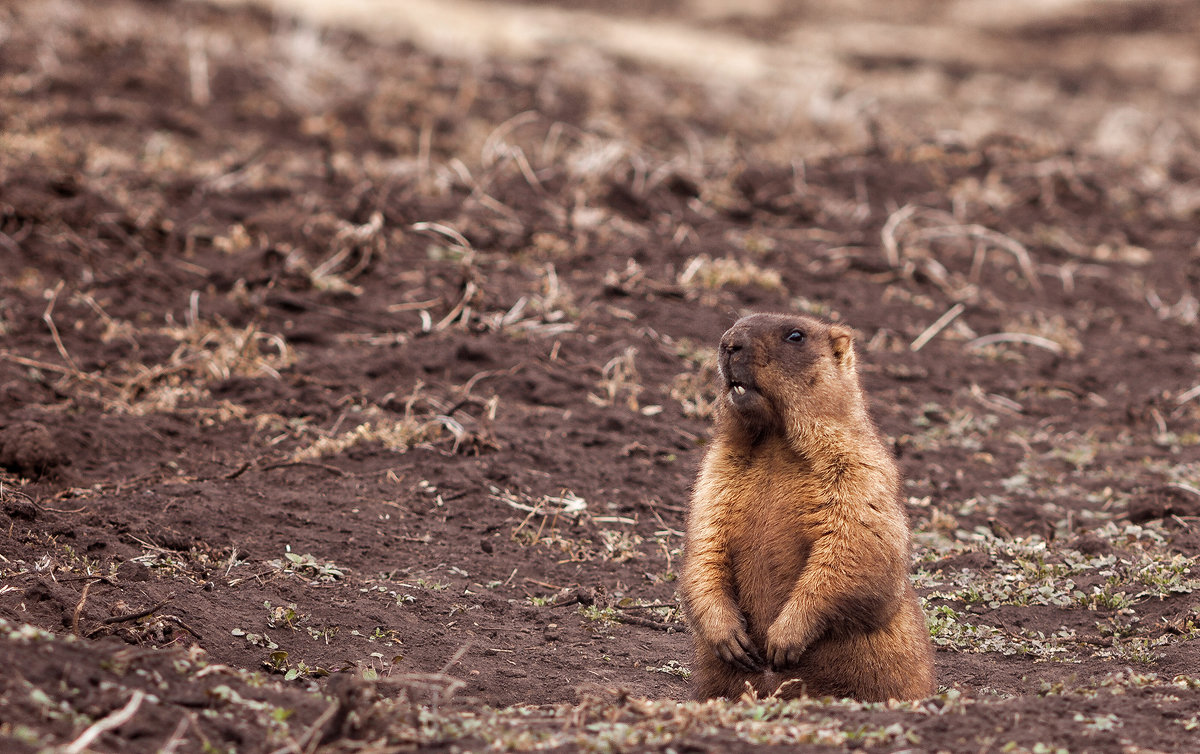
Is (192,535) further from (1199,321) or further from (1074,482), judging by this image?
(1199,321)

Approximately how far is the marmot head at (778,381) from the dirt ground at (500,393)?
1.23 metres

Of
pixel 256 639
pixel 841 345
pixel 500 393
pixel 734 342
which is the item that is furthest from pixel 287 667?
pixel 500 393

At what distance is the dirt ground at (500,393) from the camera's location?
12.7 feet

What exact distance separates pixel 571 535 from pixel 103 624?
2.67m

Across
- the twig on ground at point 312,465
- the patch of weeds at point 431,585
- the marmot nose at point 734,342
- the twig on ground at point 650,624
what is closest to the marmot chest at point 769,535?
the marmot nose at point 734,342

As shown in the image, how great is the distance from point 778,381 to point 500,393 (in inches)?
123

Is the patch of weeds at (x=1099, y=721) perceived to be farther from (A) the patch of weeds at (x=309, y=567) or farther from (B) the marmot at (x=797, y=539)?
(A) the patch of weeds at (x=309, y=567)

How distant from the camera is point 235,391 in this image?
7270 mm

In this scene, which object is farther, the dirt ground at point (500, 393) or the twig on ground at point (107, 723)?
the dirt ground at point (500, 393)

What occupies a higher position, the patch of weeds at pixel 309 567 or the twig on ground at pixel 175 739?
the twig on ground at pixel 175 739

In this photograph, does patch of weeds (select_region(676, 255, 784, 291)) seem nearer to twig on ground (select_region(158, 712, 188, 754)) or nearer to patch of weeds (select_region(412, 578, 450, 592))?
patch of weeds (select_region(412, 578, 450, 592))

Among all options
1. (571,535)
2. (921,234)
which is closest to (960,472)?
(571,535)

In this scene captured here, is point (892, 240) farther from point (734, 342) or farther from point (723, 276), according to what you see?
point (734, 342)

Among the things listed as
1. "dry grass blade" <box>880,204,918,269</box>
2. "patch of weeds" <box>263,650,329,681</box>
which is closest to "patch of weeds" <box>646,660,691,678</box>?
"patch of weeds" <box>263,650,329,681</box>
